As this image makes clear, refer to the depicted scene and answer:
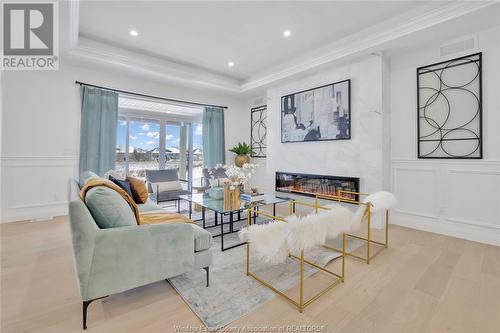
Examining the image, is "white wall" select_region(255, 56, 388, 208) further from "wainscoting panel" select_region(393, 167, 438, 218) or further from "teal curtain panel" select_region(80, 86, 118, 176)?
"teal curtain panel" select_region(80, 86, 118, 176)

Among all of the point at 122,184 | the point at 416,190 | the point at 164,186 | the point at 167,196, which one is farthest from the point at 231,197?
the point at 416,190

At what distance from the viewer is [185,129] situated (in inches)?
241

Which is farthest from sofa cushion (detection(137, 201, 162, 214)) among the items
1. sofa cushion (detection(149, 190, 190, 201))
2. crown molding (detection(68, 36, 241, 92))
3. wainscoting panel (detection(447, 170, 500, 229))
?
wainscoting panel (detection(447, 170, 500, 229))

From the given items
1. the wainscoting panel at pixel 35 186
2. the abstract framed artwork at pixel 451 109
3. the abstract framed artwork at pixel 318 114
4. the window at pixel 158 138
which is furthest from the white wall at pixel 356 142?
the wainscoting panel at pixel 35 186

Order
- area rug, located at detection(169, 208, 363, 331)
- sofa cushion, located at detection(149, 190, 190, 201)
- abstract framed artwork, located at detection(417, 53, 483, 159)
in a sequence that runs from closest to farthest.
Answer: area rug, located at detection(169, 208, 363, 331) < abstract framed artwork, located at detection(417, 53, 483, 159) < sofa cushion, located at detection(149, 190, 190, 201)

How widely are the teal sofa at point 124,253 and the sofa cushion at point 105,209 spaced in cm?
7

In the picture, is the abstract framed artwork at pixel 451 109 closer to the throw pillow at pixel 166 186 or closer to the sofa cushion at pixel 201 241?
the sofa cushion at pixel 201 241

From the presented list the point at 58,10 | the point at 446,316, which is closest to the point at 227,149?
the point at 58,10

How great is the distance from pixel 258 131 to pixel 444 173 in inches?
154

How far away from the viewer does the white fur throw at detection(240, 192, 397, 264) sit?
159 cm

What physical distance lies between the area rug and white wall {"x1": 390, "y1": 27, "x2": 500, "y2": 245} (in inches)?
74.0

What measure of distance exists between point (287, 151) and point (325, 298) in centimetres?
346

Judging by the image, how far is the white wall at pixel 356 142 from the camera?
11.8 ft

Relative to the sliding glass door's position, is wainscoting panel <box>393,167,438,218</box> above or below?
below
